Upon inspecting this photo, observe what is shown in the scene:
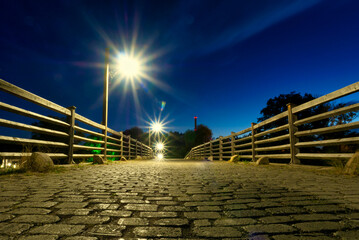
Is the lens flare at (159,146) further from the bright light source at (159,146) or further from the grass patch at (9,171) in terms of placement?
the grass patch at (9,171)

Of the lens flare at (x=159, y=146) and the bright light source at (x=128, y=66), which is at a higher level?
the bright light source at (x=128, y=66)

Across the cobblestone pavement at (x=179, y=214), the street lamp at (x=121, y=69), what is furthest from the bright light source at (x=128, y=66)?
the cobblestone pavement at (x=179, y=214)

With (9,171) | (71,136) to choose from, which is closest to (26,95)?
(9,171)

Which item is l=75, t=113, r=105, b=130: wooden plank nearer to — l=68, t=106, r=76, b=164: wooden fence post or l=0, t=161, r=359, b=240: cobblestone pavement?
l=68, t=106, r=76, b=164: wooden fence post

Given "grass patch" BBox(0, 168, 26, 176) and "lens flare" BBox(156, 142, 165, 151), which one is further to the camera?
"lens flare" BBox(156, 142, 165, 151)

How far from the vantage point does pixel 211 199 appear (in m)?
2.43

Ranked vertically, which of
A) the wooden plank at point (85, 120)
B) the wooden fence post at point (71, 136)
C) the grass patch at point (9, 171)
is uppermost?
the wooden plank at point (85, 120)

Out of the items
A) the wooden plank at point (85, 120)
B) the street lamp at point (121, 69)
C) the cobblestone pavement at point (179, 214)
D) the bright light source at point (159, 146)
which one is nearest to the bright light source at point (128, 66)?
the street lamp at point (121, 69)

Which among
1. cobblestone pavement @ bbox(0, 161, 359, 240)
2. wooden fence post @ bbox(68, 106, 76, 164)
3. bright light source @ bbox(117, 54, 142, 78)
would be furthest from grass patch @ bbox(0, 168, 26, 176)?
bright light source @ bbox(117, 54, 142, 78)

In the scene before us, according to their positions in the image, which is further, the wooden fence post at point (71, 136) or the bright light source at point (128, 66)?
the bright light source at point (128, 66)

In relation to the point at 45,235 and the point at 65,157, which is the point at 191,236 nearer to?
the point at 45,235

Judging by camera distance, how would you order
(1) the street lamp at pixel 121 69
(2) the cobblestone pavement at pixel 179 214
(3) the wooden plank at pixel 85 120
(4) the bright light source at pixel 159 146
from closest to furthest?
(2) the cobblestone pavement at pixel 179 214, (3) the wooden plank at pixel 85 120, (1) the street lamp at pixel 121 69, (4) the bright light source at pixel 159 146

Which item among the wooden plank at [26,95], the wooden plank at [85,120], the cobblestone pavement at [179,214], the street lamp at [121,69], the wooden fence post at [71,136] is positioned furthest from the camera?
the street lamp at [121,69]

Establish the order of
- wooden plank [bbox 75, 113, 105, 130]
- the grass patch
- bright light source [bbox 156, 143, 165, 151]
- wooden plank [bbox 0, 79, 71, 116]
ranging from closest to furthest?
1. wooden plank [bbox 0, 79, 71, 116]
2. the grass patch
3. wooden plank [bbox 75, 113, 105, 130]
4. bright light source [bbox 156, 143, 165, 151]
